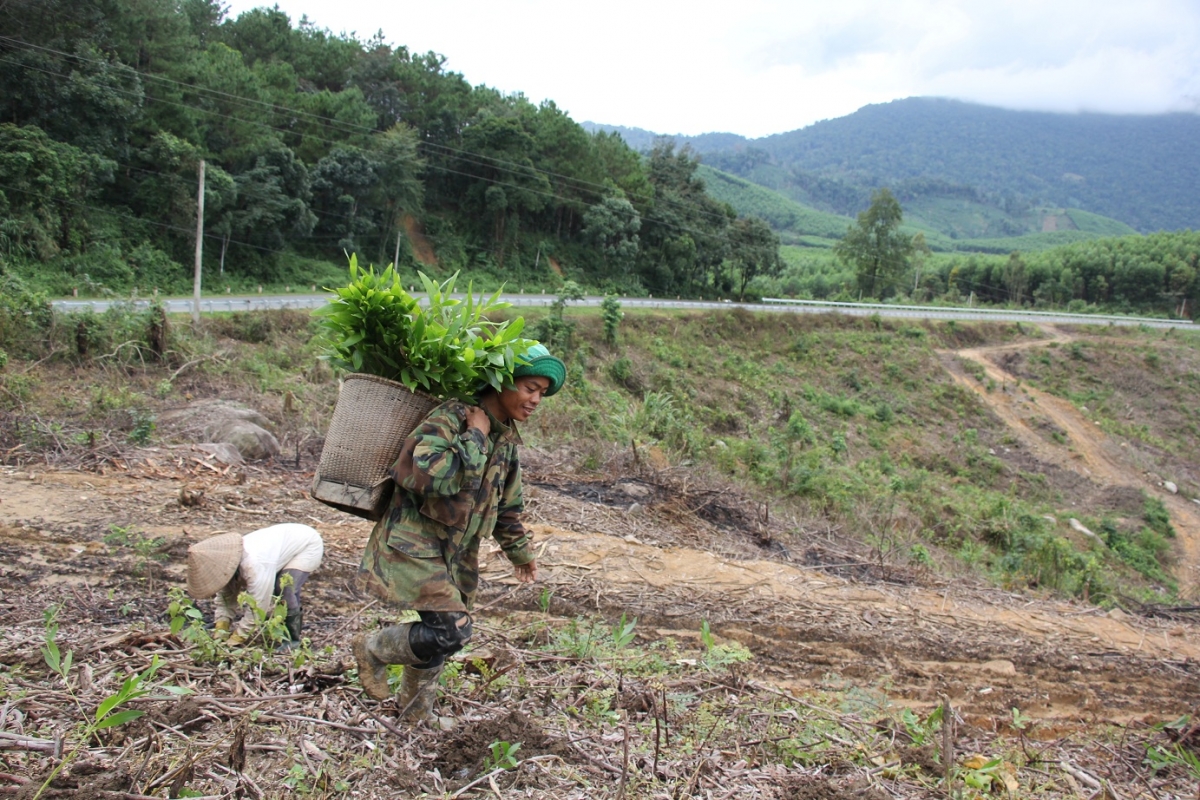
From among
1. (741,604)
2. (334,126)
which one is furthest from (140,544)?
(334,126)

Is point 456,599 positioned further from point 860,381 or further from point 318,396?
point 860,381

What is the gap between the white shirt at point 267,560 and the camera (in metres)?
3.40

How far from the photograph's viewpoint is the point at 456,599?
266 cm

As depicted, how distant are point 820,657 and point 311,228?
26.8 metres

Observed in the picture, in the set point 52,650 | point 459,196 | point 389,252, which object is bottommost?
point 52,650

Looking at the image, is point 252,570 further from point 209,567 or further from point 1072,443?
point 1072,443

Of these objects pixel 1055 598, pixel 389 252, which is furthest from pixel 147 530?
pixel 389 252

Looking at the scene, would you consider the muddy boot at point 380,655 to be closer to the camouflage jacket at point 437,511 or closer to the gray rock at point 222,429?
the camouflage jacket at point 437,511

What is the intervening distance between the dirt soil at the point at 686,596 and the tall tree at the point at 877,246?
144ft

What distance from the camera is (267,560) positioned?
136 inches

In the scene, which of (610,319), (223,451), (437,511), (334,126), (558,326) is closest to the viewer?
(437,511)

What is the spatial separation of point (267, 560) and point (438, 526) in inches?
48.0

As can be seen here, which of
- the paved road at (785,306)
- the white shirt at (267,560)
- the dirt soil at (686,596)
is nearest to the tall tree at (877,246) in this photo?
the paved road at (785,306)

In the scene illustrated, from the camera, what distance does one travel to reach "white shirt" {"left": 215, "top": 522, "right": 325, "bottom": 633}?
340cm
